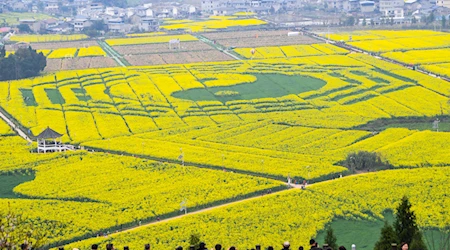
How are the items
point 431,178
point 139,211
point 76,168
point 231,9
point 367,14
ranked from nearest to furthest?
point 139,211, point 431,178, point 76,168, point 367,14, point 231,9

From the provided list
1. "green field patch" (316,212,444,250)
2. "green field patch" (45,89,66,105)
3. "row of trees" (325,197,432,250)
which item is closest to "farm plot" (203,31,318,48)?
"green field patch" (45,89,66,105)

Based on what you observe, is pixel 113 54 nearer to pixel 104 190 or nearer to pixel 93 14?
pixel 93 14

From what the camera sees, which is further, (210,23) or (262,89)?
(210,23)

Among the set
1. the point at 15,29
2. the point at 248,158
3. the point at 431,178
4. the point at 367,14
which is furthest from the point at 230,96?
the point at 367,14

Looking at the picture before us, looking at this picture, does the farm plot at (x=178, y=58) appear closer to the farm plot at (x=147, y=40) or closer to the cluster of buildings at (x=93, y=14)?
the farm plot at (x=147, y=40)

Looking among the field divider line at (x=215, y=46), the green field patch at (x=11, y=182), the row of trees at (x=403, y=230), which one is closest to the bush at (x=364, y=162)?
the green field patch at (x=11, y=182)

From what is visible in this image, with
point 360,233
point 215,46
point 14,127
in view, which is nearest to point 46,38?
point 215,46

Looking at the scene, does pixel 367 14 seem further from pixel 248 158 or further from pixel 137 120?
pixel 248 158
